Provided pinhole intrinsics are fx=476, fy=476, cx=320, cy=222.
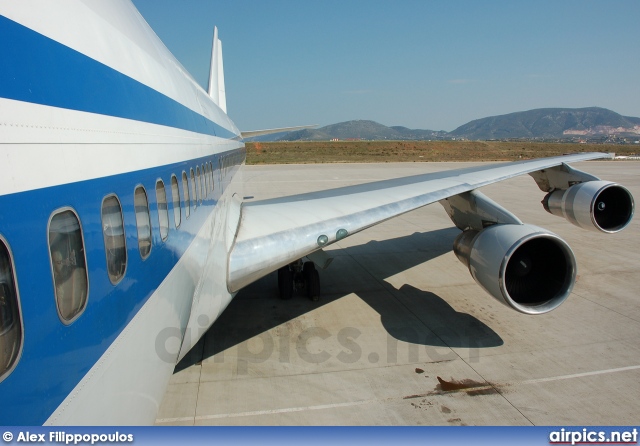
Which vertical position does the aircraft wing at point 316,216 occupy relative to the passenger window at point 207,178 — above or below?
below

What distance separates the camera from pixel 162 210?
3406mm

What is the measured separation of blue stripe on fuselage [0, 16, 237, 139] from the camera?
5.42ft

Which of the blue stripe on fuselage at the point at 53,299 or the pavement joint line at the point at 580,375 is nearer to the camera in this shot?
the blue stripe on fuselage at the point at 53,299

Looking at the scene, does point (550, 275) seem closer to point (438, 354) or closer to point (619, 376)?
point (619, 376)

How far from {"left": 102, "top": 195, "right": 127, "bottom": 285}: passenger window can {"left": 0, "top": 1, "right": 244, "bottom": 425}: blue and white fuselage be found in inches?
0.6

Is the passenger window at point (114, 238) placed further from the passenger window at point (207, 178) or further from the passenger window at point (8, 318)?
the passenger window at point (207, 178)

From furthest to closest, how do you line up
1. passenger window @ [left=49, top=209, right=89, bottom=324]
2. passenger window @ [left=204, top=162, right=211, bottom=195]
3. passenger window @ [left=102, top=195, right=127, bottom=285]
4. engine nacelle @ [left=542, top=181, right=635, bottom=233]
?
engine nacelle @ [left=542, top=181, right=635, bottom=233], passenger window @ [left=204, top=162, right=211, bottom=195], passenger window @ [left=102, top=195, right=127, bottom=285], passenger window @ [left=49, top=209, right=89, bottom=324]

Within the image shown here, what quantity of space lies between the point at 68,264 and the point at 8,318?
1.44 ft

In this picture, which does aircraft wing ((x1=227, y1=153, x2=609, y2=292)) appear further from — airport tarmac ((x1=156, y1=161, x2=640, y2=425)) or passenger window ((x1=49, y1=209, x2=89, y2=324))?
passenger window ((x1=49, y1=209, x2=89, y2=324))

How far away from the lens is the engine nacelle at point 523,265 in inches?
234

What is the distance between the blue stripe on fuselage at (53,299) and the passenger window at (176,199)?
2.82 feet

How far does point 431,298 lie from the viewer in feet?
27.0

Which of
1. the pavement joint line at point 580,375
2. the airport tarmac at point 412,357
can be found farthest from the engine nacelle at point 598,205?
the pavement joint line at point 580,375

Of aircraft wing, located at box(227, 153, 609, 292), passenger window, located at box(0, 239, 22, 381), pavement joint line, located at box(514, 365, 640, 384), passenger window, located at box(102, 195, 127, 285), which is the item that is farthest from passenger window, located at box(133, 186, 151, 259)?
pavement joint line, located at box(514, 365, 640, 384)
